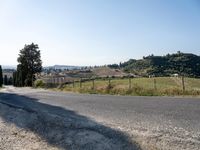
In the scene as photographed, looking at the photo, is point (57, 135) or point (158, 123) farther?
point (158, 123)

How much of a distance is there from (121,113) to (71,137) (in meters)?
4.14

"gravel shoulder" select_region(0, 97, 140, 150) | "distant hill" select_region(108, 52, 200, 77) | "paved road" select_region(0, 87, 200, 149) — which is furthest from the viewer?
"distant hill" select_region(108, 52, 200, 77)

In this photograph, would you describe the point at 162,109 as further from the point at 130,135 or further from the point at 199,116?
the point at 130,135

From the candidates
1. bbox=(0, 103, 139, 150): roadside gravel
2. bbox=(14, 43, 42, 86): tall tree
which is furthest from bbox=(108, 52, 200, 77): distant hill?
bbox=(0, 103, 139, 150): roadside gravel

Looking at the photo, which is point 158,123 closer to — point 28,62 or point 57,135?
point 57,135

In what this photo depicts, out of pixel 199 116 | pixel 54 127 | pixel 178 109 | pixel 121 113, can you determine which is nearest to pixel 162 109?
Answer: pixel 178 109

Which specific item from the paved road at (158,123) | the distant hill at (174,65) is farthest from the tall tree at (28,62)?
the paved road at (158,123)

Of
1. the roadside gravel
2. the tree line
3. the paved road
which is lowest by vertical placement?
the roadside gravel

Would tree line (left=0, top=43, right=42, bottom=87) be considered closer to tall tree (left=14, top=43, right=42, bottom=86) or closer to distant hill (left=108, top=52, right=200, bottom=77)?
tall tree (left=14, top=43, right=42, bottom=86)

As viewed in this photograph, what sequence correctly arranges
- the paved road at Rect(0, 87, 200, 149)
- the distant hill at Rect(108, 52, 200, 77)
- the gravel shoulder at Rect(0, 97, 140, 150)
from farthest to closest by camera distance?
1. the distant hill at Rect(108, 52, 200, 77)
2. the gravel shoulder at Rect(0, 97, 140, 150)
3. the paved road at Rect(0, 87, 200, 149)

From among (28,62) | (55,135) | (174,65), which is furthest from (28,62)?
(174,65)

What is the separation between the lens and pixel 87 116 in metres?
13.5

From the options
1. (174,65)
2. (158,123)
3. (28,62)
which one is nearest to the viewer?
(158,123)

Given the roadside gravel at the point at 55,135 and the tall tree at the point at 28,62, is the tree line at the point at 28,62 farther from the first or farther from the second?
the roadside gravel at the point at 55,135
